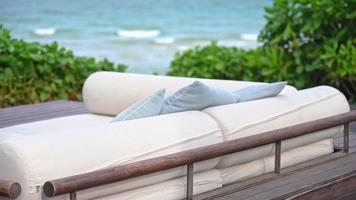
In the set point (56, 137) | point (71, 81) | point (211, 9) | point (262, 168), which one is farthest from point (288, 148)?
point (211, 9)

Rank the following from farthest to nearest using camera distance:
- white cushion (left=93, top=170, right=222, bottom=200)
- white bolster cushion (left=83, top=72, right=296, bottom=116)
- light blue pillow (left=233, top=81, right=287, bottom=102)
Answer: white bolster cushion (left=83, top=72, right=296, bottom=116) < light blue pillow (left=233, top=81, right=287, bottom=102) < white cushion (left=93, top=170, right=222, bottom=200)

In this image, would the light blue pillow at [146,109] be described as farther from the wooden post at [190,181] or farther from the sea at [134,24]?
the sea at [134,24]

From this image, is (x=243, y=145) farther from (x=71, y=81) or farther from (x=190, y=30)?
(x=190, y=30)

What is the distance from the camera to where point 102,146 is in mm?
2689

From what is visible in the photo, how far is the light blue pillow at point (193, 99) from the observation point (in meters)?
3.14

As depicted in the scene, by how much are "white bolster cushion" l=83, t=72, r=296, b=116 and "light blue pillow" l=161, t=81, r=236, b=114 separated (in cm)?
111

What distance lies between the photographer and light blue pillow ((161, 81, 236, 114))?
3.14 metres

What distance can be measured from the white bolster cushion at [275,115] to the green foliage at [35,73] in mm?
3745

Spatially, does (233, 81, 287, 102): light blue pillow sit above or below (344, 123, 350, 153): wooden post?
above

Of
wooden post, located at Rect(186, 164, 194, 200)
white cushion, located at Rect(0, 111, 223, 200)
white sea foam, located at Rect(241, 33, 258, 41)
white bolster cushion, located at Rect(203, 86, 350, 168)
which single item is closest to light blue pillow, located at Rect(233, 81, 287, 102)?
white bolster cushion, located at Rect(203, 86, 350, 168)

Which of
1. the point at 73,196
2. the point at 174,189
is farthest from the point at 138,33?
the point at 73,196

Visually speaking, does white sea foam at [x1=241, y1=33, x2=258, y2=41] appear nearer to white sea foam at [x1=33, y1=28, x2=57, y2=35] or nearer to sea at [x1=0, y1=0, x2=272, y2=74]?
sea at [x1=0, y1=0, x2=272, y2=74]

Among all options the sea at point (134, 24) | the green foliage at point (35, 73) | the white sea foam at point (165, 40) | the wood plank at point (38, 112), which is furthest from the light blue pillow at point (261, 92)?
the white sea foam at point (165, 40)

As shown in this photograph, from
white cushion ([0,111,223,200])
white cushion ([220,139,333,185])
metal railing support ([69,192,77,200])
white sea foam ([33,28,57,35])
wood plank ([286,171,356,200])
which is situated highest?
white cushion ([0,111,223,200])
